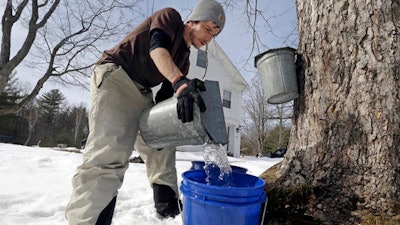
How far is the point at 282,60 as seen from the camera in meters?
2.06

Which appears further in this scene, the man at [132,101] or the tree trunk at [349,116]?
the tree trunk at [349,116]

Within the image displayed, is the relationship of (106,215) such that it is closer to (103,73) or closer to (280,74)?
(103,73)

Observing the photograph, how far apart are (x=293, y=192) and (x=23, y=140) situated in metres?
38.5

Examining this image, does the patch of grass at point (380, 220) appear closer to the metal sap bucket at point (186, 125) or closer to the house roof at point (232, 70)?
the metal sap bucket at point (186, 125)

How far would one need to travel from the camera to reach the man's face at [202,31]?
1760mm

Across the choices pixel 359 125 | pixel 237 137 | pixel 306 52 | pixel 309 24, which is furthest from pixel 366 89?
pixel 237 137

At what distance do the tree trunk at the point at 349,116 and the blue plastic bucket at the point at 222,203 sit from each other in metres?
0.57

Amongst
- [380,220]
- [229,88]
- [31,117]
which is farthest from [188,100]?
[31,117]

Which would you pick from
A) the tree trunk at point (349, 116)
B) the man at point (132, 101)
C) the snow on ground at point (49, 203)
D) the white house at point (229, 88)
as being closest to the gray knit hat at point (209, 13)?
the man at point (132, 101)

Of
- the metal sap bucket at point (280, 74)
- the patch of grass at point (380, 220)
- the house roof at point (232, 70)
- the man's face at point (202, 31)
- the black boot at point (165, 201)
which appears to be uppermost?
the house roof at point (232, 70)

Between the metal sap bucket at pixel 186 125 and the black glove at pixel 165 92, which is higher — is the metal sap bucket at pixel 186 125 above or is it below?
below

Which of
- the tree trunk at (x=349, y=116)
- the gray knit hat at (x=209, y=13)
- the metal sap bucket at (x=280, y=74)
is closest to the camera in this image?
the tree trunk at (x=349, y=116)

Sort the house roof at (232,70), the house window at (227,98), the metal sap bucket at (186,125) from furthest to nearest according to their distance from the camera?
the house roof at (232,70) → the house window at (227,98) → the metal sap bucket at (186,125)

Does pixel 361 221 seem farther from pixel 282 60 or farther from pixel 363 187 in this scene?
pixel 282 60
